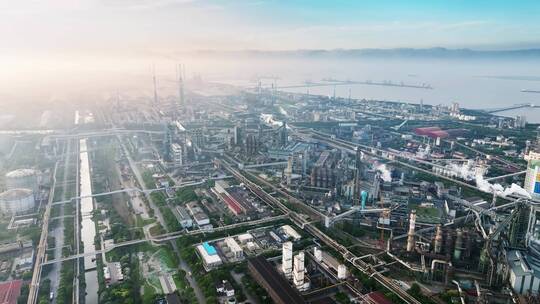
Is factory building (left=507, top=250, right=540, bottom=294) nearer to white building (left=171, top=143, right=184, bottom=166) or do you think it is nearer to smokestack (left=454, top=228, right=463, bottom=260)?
smokestack (left=454, top=228, right=463, bottom=260)

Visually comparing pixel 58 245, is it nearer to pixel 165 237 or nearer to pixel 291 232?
pixel 165 237

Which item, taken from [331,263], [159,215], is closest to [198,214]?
[159,215]

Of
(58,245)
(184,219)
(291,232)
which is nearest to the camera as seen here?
(58,245)

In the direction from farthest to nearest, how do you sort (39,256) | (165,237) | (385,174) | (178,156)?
(178,156) → (385,174) → (165,237) → (39,256)

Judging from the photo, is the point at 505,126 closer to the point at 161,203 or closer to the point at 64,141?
the point at 161,203

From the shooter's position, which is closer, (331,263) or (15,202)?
(331,263)

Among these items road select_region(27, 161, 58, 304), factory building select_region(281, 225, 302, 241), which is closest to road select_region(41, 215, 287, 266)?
road select_region(27, 161, 58, 304)
